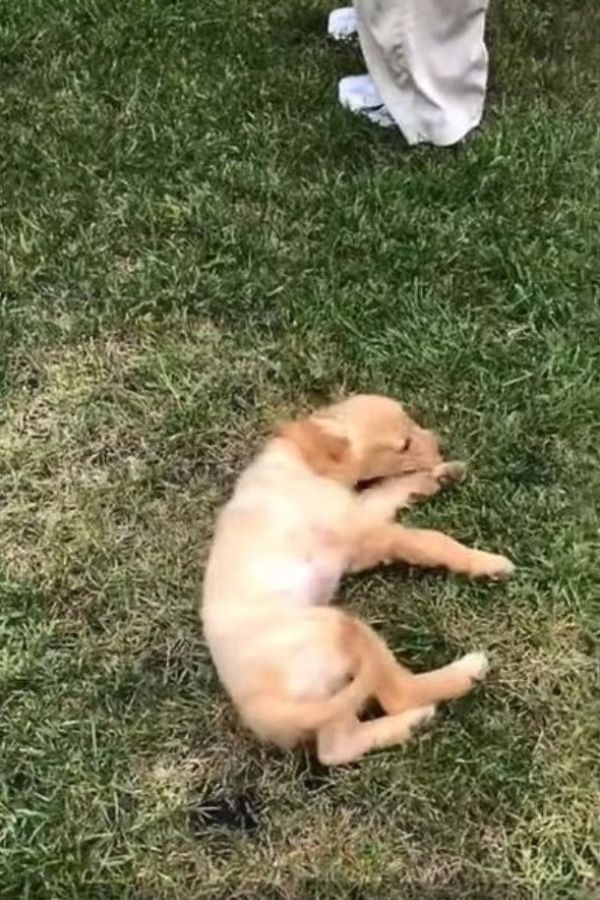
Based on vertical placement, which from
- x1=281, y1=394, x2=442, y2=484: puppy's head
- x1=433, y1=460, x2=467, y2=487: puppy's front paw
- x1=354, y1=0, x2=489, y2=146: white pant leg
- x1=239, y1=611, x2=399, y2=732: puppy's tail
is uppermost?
x1=354, y1=0, x2=489, y2=146: white pant leg

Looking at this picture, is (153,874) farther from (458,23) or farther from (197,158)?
(458,23)

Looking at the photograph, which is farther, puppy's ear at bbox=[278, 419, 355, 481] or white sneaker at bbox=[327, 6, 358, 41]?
white sneaker at bbox=[327, 6, 358, 41]

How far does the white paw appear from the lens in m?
2.17

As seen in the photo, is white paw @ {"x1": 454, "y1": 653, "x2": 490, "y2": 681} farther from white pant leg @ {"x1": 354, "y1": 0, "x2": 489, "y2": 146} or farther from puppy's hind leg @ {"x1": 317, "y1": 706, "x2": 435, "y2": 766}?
white pant leg @ {"x1": 354, "y1": 0, "x2": 489, "y2": 146}

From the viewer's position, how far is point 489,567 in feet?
7.57

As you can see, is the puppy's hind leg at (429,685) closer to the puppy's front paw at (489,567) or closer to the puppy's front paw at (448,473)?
the puppy's front paw at (489,567)

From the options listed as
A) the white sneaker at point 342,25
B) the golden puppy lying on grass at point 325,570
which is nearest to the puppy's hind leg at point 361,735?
the golden puppy lying on grass at point 325,570

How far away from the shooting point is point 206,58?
3.44m

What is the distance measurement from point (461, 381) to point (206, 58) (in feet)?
3.86

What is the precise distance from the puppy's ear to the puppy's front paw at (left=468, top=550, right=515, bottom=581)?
0.74 feet

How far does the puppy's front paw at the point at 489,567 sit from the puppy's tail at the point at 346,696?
0.23 metres

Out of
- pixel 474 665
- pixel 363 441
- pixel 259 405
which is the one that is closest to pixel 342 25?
pixel 259 405

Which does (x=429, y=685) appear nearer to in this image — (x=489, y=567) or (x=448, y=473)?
(x=489, y=567)

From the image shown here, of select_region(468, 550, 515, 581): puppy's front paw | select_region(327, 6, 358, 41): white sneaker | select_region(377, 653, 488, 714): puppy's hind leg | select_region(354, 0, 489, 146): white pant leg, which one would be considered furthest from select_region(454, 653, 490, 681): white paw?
select_region(327, 6, 358, 41): white sneaker
